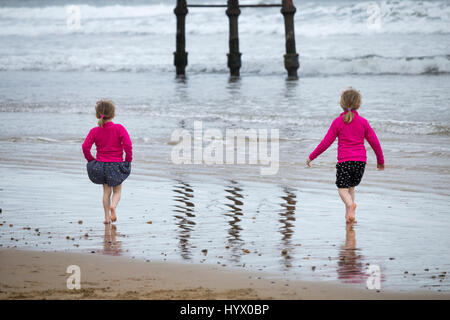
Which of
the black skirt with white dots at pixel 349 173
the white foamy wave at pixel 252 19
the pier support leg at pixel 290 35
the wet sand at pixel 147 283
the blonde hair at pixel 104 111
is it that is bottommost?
the wet sand at pixel 147 283

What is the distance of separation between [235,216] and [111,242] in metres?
1.16

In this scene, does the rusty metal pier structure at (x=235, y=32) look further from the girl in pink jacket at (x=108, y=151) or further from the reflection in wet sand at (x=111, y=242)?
the reflection in wet sand at (x=111, y=242)

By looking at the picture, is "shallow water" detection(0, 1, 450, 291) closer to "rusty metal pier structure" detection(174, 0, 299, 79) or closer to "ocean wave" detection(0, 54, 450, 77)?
"ocean wave" detection(0, 54, 450, 77)

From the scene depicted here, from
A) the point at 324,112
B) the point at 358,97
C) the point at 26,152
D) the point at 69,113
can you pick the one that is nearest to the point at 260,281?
the point at 358,97

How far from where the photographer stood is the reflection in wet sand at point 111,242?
4508mm

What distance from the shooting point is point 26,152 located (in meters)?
9.34

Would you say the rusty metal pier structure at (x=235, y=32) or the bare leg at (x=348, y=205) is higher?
the rusty metal pier structure at (x=235, y=32)

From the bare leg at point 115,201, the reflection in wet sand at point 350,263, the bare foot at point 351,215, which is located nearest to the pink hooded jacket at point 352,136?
the bare foot at point 351,215

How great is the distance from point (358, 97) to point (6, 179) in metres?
3.84

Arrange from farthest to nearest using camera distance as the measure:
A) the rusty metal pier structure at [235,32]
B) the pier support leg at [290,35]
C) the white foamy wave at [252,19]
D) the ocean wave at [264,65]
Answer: the white foamy wave at [252,19] < the ocean wave at [264,65] < the rusty metal pier structure at [235,32] < the pier support leg at [290,35]

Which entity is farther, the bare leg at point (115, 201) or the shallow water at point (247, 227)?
the bare leg at point (115, 201)

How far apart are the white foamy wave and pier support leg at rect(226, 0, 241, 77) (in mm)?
18424

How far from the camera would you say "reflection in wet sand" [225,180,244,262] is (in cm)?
455

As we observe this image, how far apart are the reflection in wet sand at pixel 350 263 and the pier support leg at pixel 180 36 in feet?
60.2
